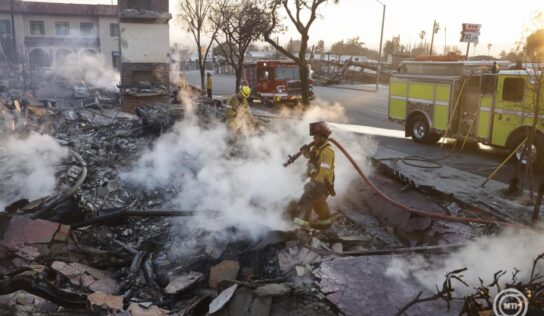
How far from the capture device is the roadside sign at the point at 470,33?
2781 cm

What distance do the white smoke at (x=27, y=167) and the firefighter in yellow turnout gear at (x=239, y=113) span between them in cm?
386

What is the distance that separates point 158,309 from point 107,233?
→ 2398 mm

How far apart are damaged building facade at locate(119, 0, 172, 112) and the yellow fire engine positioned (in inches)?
382

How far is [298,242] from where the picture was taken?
5.36 metres

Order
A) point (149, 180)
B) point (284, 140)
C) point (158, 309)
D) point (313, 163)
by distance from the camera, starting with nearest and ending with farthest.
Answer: point (158, 309)
point (313, 163)
point (149, 180)
point (284, 140)

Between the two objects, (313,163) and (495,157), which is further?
(495,157)

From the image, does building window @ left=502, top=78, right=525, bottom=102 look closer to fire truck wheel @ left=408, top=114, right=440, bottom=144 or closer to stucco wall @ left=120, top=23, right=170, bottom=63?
fire truck wheel @ left=408, top=114, right=440, bottom=144

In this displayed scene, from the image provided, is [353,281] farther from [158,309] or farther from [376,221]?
[376,221]

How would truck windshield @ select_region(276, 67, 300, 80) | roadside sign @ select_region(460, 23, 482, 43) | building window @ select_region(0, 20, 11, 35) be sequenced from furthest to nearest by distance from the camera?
building window @ select_region(0, 20, 11, 35) → roadside sign @ select_region(460, 23, 482, 43) → truck windshield @ select_region(276, 67, 300, 80)

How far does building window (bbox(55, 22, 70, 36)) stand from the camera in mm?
46688

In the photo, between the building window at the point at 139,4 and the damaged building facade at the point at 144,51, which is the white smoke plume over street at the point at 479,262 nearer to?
the damaged building facade at the point at 144,51

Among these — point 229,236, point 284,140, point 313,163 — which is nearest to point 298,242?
point 229,236

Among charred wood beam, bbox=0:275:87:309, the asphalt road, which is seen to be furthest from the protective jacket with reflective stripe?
the asphalt road

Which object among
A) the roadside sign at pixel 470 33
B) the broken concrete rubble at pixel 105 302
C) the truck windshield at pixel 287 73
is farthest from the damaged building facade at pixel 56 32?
the broken concrete rubble at pixel 105 302
